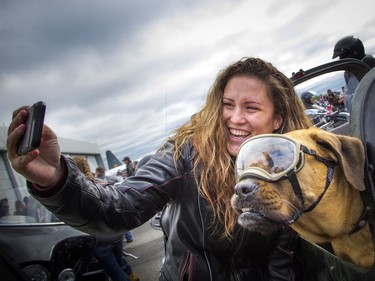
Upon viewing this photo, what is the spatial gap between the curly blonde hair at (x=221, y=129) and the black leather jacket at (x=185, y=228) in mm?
79

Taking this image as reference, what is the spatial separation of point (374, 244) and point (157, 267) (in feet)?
15.2

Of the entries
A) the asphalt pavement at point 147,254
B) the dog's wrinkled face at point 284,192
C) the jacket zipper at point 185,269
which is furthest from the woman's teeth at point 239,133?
the asphalt pavement at point 147,254

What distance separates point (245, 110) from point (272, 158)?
591 millimetres

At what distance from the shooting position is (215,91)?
2141 mm

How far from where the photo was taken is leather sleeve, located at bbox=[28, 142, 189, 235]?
1.26m

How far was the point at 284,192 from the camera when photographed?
1.47 meters

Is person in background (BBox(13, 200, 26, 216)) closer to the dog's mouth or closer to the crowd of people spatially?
the crowd of people

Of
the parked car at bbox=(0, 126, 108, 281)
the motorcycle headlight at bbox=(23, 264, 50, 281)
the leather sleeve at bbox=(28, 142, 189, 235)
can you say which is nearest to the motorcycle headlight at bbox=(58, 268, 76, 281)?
the parked car at bbox=(0, 126, 108, 281)

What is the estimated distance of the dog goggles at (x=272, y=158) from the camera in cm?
146

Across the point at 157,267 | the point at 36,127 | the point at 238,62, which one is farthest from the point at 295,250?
the point at 157,267

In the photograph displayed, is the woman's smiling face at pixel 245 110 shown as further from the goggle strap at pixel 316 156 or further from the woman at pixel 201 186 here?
the goggle strap at pixel 316 156

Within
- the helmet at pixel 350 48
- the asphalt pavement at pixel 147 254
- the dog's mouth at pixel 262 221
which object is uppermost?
the helmet at pixel 350 48

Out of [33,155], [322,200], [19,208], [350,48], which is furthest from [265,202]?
[350,48]

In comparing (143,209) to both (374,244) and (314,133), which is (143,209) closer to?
(314,133)
